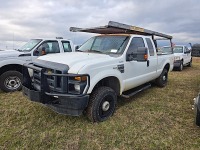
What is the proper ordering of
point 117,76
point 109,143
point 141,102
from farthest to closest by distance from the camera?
point 141,102 → point 117,76 → point 109,143

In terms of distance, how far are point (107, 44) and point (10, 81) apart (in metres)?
3.37

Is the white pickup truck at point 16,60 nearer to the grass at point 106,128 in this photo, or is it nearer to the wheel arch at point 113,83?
the grass at point 106,128

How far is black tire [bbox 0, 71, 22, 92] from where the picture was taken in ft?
18.7

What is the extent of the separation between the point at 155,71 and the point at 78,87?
340cm

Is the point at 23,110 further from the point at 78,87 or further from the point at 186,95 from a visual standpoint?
the point at 186,95

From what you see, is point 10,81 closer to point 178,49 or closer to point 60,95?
point 60,95

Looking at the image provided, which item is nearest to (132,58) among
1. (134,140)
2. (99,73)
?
(99,73)

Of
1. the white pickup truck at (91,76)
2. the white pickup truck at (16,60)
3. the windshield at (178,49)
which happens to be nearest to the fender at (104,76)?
the white pickup truck at (91,76)

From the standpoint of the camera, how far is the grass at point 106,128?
306 centimetres

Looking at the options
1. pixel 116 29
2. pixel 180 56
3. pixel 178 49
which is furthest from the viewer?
pixel 178 49

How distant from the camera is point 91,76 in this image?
339 cm

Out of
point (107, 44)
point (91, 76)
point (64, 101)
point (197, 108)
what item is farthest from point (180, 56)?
point (64, 101)

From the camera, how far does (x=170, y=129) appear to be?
11.7 feet

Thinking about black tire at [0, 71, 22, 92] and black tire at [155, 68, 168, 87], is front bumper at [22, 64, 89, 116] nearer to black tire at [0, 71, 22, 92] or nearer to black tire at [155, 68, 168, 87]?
black tire at [0, 71, 22, 92]
